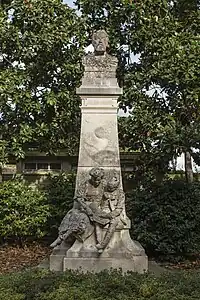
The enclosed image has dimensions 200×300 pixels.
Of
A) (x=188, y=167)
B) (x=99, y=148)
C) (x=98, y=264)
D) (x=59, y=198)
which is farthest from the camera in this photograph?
(x=188, y=167)

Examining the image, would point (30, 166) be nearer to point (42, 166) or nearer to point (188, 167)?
point (42, 166)

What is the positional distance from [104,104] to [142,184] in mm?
3374

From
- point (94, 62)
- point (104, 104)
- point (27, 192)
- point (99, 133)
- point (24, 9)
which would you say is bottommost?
point (27, 192)

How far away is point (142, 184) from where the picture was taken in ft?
31.7

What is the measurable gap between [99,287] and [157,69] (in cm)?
517

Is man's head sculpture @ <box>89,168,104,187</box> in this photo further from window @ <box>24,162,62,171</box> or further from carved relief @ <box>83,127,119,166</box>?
window @ <box>24,162,62,171</box>

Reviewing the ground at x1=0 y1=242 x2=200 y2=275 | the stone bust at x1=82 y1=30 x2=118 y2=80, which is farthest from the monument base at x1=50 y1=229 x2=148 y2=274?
the stone bust at x1=82 y1=30 x2=118 y2=80

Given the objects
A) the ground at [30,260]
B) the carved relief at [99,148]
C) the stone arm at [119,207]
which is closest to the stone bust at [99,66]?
the carved relief at [99,148]

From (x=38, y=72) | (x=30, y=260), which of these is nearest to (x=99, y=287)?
(x=30, y=260)

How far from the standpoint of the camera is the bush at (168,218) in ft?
27.5

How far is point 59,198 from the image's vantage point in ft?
31.8

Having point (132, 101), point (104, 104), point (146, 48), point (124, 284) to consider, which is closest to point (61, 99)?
point (132, 101)

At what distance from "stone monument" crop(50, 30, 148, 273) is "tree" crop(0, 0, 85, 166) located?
2251 millimetres

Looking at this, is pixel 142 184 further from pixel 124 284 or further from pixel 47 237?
pixel 124 284
